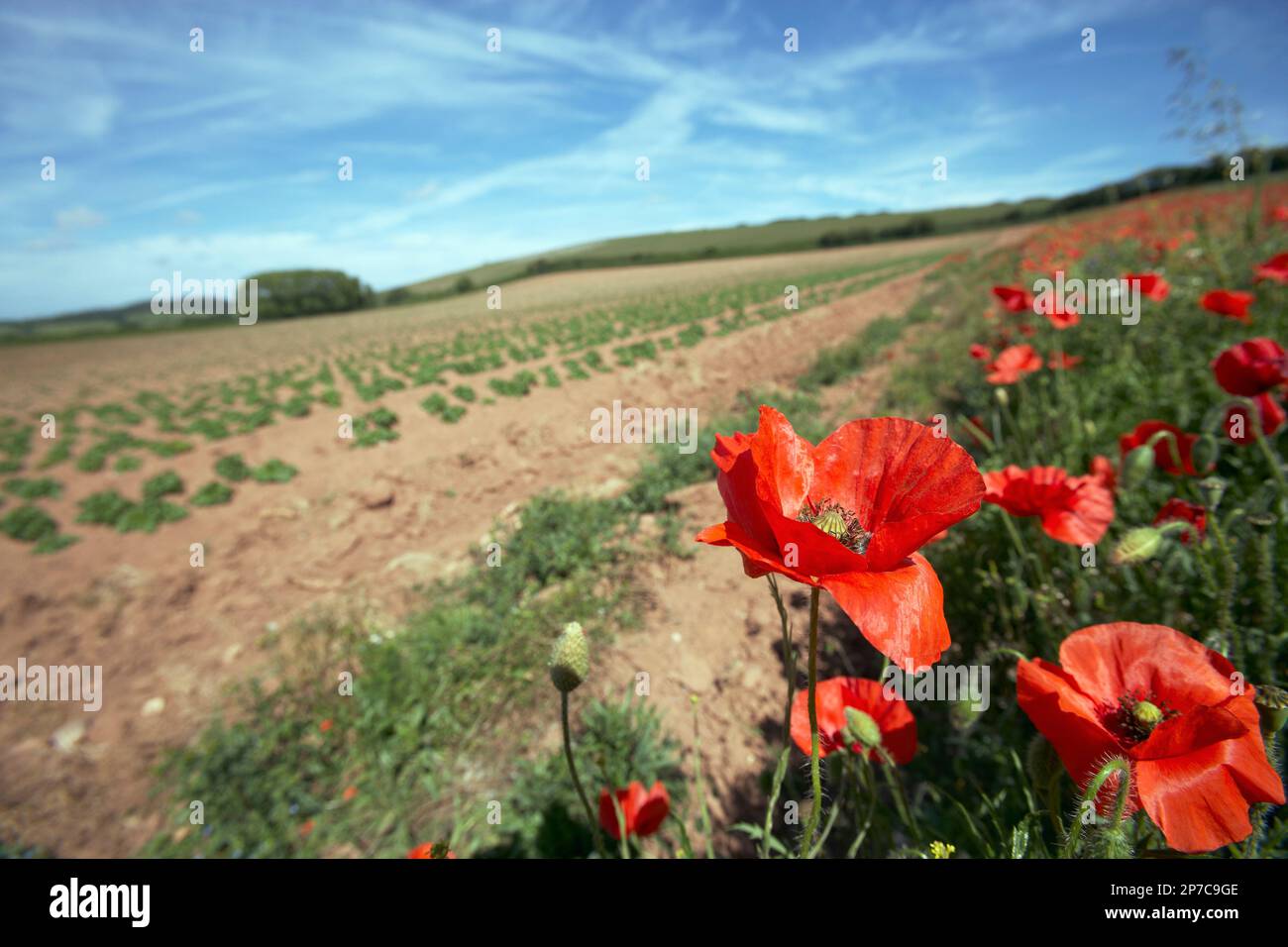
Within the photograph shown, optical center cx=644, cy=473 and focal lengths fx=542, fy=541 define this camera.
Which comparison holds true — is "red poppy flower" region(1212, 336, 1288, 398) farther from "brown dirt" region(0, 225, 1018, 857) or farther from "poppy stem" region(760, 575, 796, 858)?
"brown dirt" region(0, 225, 1018, 857)

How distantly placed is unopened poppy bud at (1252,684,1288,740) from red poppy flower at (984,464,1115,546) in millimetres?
517

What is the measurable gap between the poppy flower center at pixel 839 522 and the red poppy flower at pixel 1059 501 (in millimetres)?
641

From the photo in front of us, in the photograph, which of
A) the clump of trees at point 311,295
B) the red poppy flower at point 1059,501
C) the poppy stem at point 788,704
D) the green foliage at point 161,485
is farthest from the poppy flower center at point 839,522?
the clump of trees at point 311,295

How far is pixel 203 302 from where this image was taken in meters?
6.32

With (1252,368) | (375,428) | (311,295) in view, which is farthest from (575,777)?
(311,295)

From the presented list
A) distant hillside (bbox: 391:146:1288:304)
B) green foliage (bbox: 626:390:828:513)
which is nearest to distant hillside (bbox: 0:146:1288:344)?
distant hillside (bbox: 391:146:1288:304)

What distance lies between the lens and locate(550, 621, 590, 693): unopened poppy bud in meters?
0.93

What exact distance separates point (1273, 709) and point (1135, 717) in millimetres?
150

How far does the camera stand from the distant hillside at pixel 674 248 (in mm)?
47781

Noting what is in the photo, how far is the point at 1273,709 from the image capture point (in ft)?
2.45

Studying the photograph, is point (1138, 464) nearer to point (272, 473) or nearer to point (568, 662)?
point (568, 662)

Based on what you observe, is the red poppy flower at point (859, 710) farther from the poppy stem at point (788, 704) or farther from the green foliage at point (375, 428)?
the green foliage at point (375, 428)
